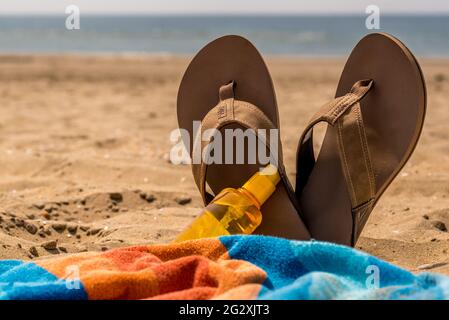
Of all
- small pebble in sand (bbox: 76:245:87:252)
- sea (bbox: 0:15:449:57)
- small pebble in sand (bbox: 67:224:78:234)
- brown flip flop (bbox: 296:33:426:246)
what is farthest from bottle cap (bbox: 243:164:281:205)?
sea (bbox: 0:15:449:57)

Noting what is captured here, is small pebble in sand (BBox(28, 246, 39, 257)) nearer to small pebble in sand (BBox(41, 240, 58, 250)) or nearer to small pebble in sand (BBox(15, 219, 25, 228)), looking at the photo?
small pebble in sand (BBox(41, 240, 58, 250))

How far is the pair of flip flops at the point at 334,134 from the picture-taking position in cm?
161

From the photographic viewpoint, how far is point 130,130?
136 inches

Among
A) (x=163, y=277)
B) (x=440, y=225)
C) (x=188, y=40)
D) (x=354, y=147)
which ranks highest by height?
(x=188, y=40)

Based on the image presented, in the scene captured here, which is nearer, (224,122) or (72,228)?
(224,122)

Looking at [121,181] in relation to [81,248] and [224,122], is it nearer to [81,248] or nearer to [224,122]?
[81,248]

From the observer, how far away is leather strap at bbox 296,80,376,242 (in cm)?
160

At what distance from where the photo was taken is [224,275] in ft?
3.65

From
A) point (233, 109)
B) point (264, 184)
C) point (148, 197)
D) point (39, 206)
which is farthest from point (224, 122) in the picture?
point (39, 206)

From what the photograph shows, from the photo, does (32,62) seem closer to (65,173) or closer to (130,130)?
(130,130)

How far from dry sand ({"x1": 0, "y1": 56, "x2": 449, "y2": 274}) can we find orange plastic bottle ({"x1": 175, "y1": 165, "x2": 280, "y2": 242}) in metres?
0.30

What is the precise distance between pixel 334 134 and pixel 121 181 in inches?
37.1

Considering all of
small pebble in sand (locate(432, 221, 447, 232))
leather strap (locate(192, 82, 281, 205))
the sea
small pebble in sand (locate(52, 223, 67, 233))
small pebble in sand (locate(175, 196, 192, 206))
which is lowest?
small pebble in sand (locate(432, 221, 447, 232))
